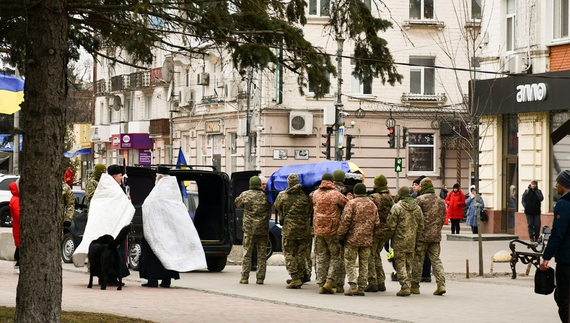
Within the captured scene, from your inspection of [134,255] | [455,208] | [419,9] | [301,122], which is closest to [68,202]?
[134,255]

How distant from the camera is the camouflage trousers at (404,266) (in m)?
16.3

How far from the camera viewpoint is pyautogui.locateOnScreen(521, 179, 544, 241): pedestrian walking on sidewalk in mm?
29094

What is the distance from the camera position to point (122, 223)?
16.9 m

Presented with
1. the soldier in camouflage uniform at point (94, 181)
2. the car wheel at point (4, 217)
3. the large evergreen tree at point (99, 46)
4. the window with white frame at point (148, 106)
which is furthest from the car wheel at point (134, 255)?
the window with white frame at point (148, 106)

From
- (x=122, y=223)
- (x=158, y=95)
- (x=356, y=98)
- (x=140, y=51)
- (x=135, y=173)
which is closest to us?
(x=140, y=51)

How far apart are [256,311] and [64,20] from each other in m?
5.03

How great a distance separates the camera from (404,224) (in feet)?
53.9

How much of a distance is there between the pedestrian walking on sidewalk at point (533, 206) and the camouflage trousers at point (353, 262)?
44.2 feet

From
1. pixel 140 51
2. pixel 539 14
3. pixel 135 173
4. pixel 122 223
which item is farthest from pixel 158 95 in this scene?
pixel 140 51

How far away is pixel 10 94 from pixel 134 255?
20.8 feet

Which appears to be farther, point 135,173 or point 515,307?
point 135,173

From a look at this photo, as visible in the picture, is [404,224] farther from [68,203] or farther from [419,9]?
[419,9]

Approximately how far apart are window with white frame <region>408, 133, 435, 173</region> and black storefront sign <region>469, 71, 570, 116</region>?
14230 mm

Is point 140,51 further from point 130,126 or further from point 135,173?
point 130,126
